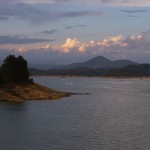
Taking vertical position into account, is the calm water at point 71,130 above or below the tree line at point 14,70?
below

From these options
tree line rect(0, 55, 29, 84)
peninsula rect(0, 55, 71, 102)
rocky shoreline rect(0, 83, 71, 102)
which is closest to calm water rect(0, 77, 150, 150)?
rocky shoreline rect(0, 83, 71, 102)

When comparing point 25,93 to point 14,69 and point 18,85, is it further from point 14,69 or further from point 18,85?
point 14,69

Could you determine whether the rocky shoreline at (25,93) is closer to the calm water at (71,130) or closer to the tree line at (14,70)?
the tree line at (14,70)

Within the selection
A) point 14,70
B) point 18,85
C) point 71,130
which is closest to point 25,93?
point 18,85

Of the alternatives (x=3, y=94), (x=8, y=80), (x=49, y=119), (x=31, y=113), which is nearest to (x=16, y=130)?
(x=49, y=119)

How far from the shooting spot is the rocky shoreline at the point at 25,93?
13062 cm

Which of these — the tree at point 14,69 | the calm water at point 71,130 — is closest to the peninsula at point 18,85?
the tree at point 14,69

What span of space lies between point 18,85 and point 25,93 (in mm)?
8091

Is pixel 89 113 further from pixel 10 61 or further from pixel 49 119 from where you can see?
pixel 10 61

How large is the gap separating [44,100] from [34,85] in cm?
1656

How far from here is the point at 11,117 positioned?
9106 cm

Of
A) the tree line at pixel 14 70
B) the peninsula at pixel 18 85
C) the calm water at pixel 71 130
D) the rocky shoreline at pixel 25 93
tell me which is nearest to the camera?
the calm water at pixel 71 130

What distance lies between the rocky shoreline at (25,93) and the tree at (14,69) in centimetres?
482

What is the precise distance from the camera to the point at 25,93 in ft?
453
